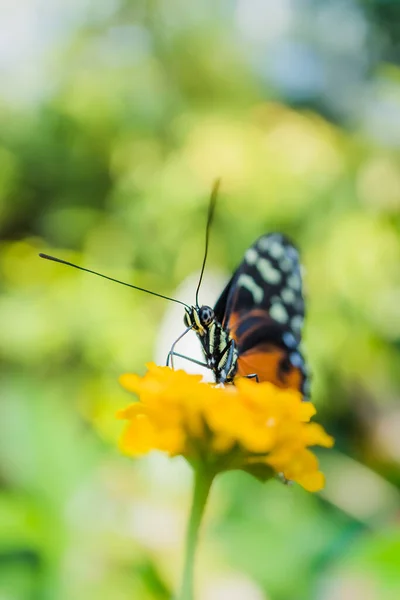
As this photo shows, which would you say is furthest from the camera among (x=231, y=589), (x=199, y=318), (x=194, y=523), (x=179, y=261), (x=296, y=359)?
(x=179, y=261)

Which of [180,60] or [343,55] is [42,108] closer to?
[180,60]

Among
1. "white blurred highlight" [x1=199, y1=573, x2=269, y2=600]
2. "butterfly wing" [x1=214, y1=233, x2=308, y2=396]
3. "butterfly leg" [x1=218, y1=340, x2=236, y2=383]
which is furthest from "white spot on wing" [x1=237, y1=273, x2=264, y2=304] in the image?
"white blurred highlight" [x1=199, y1=573, x2=269, y2=600]

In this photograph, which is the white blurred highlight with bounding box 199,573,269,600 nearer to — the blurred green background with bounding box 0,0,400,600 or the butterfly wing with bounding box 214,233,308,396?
the blurred green background with bounding box 0,0,400,600

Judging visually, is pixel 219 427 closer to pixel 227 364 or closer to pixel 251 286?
pixel 227 364

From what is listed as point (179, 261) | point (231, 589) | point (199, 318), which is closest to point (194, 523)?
point (199, 318)

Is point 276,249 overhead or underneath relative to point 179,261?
overhead

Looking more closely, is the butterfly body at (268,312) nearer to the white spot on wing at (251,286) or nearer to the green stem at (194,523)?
the white spot on wing at (251,286)

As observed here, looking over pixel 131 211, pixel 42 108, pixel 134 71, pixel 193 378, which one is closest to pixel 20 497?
pixel 193 378
